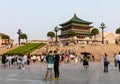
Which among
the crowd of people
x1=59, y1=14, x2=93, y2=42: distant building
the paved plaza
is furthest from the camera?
x1=59, y1=14, x2=93, y2=42: distant building

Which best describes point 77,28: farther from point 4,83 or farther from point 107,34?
point 4,83

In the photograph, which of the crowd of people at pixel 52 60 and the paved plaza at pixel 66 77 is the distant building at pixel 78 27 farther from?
A: the paved plaza at pixel 66 77

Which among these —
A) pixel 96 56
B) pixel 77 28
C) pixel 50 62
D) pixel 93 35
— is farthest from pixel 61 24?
pixel 50 62

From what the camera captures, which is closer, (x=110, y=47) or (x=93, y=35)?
(x=110, y=47)

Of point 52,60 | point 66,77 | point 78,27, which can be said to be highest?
point 78,27

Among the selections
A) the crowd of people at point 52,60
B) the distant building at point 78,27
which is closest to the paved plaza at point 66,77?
the crowd of people at point 52,60

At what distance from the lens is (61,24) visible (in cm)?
10625

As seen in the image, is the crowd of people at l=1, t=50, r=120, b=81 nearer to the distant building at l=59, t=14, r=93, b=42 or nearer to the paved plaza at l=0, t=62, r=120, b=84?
the paved plaza at l=0, t=62, r=120, b=84

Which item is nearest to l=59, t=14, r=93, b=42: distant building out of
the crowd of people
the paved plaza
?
the crowd of people

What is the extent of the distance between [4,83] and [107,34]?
89.0m

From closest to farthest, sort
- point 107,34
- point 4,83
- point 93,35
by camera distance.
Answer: point 4,83
point 93,35
point 107,34

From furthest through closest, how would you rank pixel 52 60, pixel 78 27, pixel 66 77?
pixel 78 27, pixel 66 77, pixel 52 60

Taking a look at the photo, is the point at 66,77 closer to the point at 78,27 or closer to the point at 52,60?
the point at 52,60

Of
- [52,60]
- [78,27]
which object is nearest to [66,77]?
[52,60]
